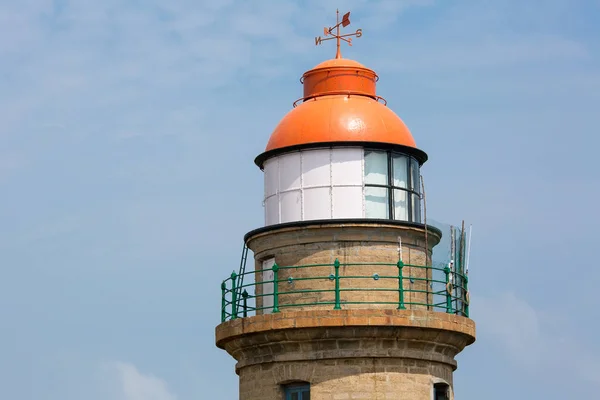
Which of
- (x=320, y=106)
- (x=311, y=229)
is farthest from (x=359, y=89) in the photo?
(x=311, y=229)

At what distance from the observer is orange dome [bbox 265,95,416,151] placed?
3005 centimetres

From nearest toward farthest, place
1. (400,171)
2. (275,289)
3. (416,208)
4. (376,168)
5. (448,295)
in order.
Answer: (275,289) < (448,295) < (376,168) < (400,171) < (416,208)

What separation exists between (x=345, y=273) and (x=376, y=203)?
1.60 meters

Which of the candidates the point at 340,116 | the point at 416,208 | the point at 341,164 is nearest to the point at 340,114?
the point at 340,116

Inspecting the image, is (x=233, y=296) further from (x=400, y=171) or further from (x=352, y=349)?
(x=400, y=171)

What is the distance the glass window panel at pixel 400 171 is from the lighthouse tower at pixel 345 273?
3 cm

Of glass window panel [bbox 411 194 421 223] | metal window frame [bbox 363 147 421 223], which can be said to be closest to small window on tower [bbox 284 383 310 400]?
metal window frame [bbox 363 147 421 223]

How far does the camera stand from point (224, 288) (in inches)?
1192

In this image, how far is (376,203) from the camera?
29.9 metres

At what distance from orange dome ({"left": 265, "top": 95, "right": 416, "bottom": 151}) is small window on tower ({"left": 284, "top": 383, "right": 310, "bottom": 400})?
4916mm

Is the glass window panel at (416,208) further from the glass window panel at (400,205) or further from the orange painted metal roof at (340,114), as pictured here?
the orange painted metal roof at (340,114)

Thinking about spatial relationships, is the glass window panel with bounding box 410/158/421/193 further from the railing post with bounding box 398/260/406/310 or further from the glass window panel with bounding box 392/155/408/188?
the railing post with bounding box 398/260/406/310

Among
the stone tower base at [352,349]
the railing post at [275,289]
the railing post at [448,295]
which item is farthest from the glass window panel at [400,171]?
the railing post at [275,289]

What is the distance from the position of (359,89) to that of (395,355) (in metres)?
5.96
